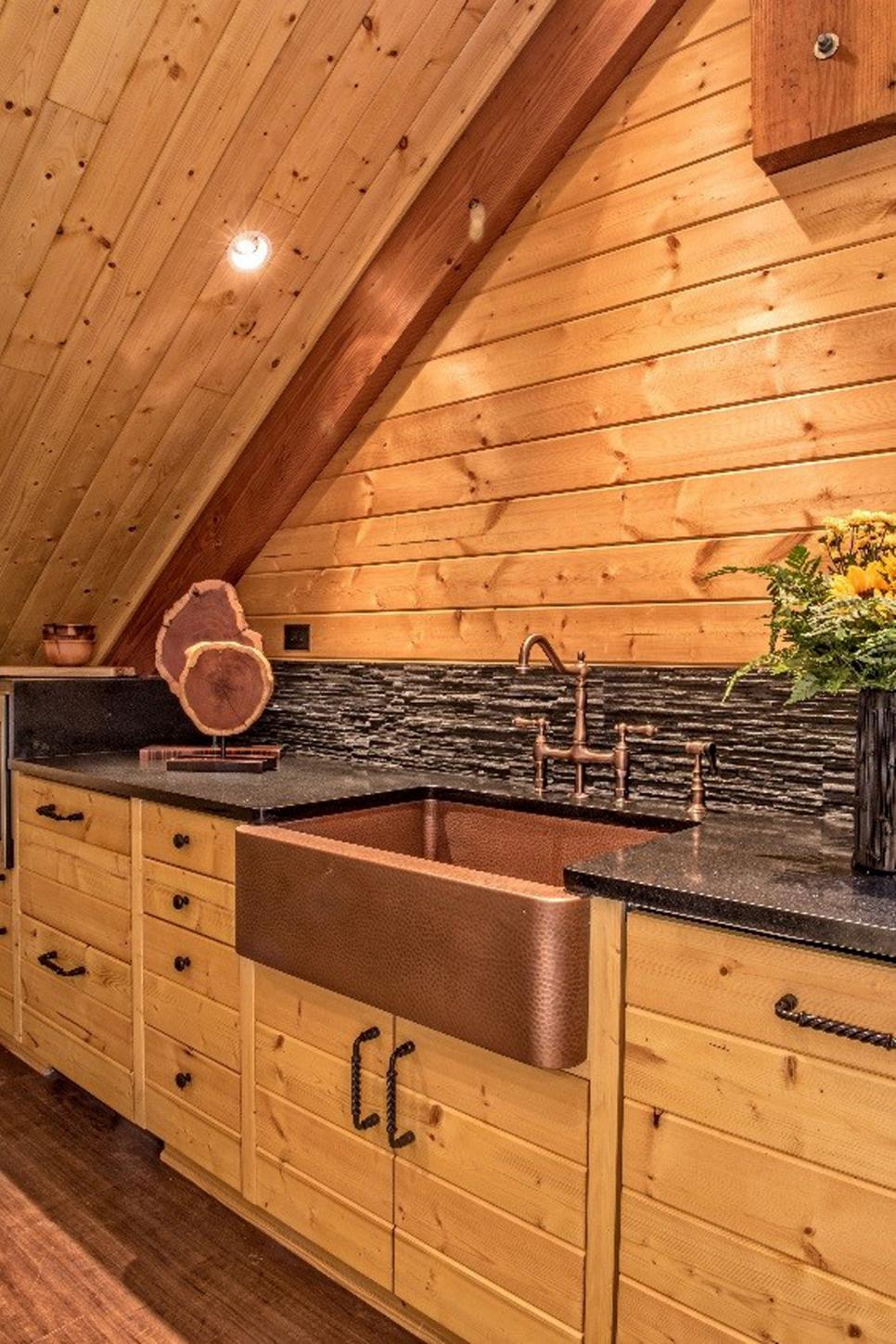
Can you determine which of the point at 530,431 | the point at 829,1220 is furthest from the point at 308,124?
the point at 829,1220

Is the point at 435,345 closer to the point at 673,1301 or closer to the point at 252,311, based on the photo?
the point at 252,311

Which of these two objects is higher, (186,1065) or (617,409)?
(617,409)

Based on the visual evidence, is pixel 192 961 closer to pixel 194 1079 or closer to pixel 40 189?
pixel 194 1079

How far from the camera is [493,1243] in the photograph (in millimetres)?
1491

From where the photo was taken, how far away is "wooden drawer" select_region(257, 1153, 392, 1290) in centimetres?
167

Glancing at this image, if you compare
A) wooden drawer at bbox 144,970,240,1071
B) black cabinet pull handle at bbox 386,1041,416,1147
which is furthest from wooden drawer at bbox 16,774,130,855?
black cabinet pull handle at bbox 386,1041,416,1147

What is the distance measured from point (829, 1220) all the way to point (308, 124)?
2335 mm

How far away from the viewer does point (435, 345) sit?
8.32ft

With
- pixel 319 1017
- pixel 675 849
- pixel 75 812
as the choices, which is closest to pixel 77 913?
pixel 75 812

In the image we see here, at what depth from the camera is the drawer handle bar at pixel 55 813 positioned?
2412mm

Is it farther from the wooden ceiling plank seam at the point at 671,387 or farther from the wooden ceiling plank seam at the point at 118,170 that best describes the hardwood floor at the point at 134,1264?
the wooden ceiling plank seam at the point at 118,170

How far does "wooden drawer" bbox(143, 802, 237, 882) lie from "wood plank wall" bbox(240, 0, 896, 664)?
31.3 inches

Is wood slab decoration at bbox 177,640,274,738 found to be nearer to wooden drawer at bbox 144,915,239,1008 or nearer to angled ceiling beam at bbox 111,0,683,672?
angled ceiling beam at bbox 111,0,683,672

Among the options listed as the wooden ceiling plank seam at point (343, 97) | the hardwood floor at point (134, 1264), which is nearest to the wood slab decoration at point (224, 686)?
the hardwood floor at point (134, 1264)
